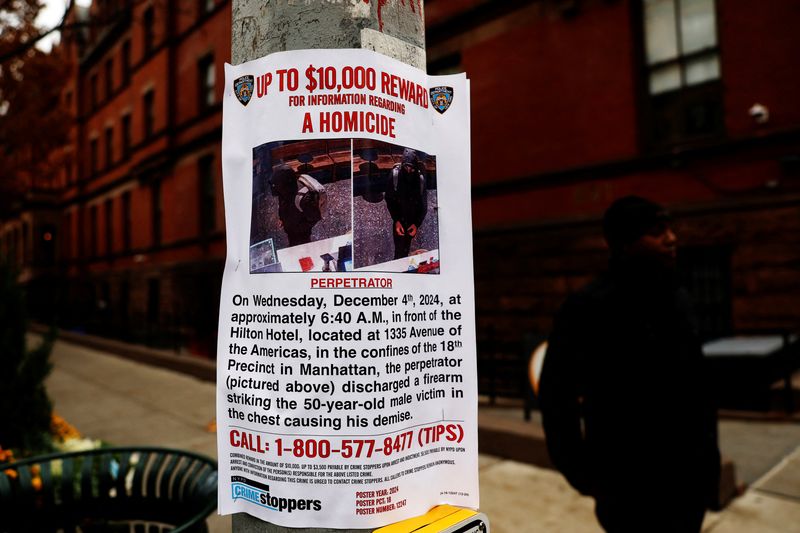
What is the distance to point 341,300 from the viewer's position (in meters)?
1.20

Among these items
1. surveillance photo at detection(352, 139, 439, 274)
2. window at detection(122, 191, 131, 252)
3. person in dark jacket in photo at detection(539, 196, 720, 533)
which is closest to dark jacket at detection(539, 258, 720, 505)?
person in dark jacket in photo at detection(539, 196, 720, 533)

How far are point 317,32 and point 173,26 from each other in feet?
69.5

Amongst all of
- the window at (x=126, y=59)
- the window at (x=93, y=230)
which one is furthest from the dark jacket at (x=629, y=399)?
the window at (x=93, y=230)

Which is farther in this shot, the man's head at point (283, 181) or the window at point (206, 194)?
the window at point (206, 194)

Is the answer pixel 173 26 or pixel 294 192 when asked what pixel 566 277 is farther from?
pixel 173 26

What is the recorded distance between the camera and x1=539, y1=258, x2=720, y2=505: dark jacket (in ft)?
7.58

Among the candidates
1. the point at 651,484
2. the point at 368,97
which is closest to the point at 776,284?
the point at 651,484

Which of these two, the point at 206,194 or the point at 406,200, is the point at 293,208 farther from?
the point at 206,194

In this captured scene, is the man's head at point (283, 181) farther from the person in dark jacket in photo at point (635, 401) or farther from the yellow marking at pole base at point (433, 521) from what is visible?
the person in dark jacket in photo at point (635, 401)

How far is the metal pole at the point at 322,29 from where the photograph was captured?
50.1 inches

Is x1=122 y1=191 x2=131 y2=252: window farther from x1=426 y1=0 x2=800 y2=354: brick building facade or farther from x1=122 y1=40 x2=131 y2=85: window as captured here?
x1=426 y1=0 x2=800 y2=354: brick building facade

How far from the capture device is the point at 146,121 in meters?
21.5

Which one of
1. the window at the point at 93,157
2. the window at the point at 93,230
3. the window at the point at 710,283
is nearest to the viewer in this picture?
the window at the point at 710,283

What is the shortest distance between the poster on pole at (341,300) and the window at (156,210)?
21.1 meters
